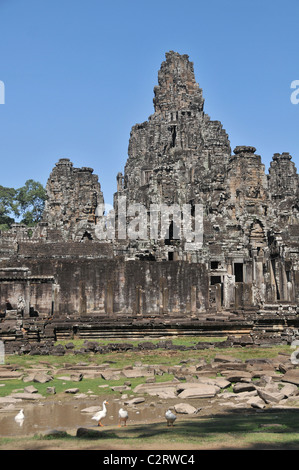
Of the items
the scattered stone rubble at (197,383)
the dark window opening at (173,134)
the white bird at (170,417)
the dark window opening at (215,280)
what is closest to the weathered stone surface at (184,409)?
the scattered stone rubble at (197,383)

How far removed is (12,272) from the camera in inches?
1176

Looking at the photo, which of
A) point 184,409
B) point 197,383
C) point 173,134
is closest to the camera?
point 184,409

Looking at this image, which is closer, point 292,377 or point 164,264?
point 292,377

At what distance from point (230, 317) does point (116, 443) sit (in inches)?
817

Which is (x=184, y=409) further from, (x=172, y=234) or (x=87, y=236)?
(x=87, y=236)

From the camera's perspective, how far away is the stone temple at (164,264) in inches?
977

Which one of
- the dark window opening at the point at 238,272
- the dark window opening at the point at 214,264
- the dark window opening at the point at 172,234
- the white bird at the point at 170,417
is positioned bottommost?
the white bird at the point at 170,417

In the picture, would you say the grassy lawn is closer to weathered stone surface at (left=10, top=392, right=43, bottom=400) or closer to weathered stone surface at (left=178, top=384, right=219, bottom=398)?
weathered stone surface at (left=10, top=392, right=43, bottom=400)

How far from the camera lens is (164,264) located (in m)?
29.5

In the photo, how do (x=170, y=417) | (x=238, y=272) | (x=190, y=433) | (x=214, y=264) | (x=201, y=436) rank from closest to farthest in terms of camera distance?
(x=201, y=436), (x=190, y=433), (x=170, y=417), (x=214, y=264), (x=238, y=272)

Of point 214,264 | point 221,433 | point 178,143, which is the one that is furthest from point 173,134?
point 221,433

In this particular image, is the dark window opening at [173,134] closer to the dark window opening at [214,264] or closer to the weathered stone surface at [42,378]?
the dark window opening at [214,264]
